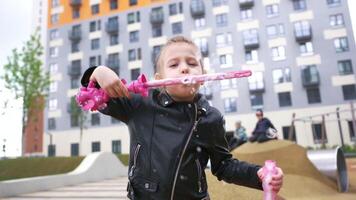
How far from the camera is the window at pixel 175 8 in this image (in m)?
27.5

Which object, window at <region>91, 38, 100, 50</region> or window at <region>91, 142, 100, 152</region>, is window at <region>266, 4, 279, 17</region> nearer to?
window at <region>91, 38, 100, 50</region>

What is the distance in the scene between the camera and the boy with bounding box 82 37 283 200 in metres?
1.32

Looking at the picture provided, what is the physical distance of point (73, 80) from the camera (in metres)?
30.5

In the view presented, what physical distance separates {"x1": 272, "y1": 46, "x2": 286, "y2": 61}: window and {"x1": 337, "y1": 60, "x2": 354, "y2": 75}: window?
3773mm

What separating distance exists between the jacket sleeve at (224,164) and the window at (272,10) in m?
24.2

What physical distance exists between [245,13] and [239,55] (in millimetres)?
3266

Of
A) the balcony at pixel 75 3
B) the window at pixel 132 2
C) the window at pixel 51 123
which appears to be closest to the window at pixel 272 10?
the window at pixel 132 2

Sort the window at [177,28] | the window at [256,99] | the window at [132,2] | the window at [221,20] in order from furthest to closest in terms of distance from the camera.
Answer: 1. the window at [132,2]
2. the window at [177,28]
3. the window at [221,20]
4. the window at [256,99]

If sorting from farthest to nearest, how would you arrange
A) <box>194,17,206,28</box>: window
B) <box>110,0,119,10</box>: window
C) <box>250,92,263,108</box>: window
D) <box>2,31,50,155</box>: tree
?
<box>110,0,119,10</box>: window → <box>194,17,206,28</box>: window → <box>250,92,263,108</box>: window → <box>2,31,50,155</box>: tree

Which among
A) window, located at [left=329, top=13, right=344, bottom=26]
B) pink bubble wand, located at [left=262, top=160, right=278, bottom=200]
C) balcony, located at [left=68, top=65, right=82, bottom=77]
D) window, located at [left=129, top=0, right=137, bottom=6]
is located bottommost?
pink bubble wand, located at [left=262, top=160, right=278, bottom=200]

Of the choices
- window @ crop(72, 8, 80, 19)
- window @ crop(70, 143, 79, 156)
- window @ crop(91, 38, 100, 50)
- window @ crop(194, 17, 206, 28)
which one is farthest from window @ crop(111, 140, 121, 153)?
window @ crop(72, 8, 80, 19)

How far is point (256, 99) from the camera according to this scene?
24156mm

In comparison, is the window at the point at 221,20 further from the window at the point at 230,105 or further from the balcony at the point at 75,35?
the balcony at the point at 75,35

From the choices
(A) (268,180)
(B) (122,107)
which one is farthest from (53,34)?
(A) (268,180)
